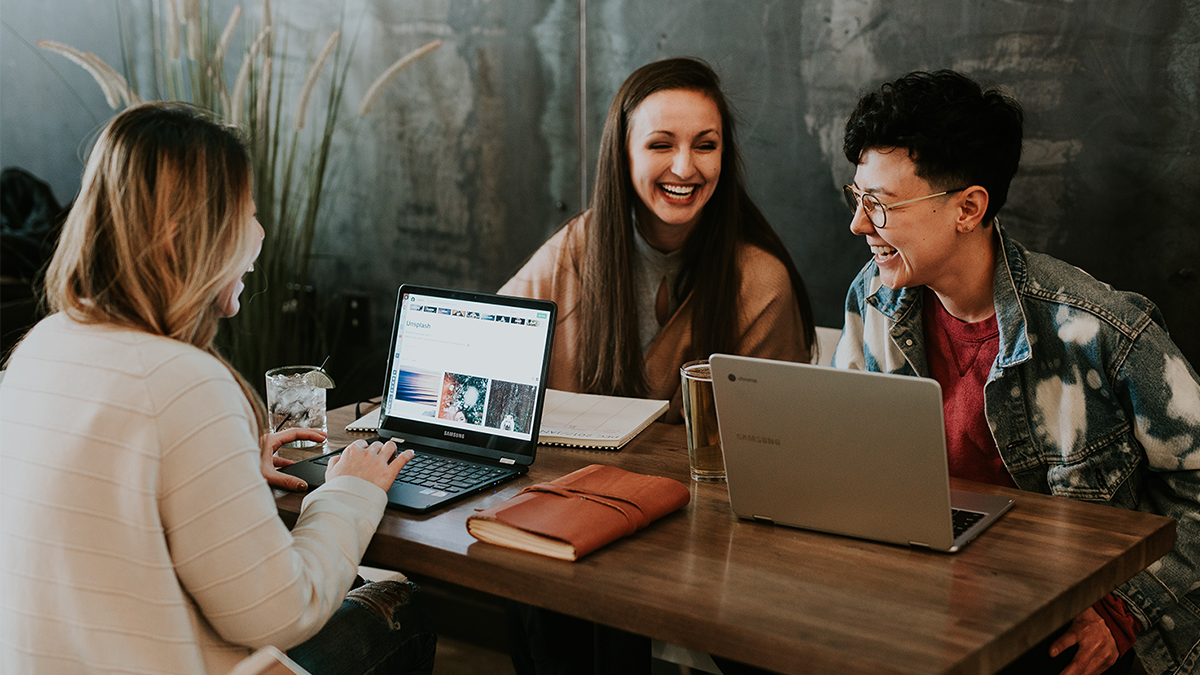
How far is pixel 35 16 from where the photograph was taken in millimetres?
3725

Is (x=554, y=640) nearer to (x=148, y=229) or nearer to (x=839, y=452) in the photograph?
(x=839, y=452)

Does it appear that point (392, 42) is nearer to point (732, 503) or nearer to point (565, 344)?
point (565, 344)

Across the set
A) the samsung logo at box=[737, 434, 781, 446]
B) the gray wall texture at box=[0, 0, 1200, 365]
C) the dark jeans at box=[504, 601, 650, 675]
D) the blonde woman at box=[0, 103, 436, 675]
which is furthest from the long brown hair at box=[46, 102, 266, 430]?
the gray wall texture at box=[0, 0, 1200, 365]

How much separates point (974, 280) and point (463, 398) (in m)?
0.87

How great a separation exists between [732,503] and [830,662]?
0.38m

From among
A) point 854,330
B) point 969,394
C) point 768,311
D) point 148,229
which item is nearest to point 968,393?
point 969,394

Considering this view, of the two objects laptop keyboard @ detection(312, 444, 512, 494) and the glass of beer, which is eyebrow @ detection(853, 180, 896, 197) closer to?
the glass of beer

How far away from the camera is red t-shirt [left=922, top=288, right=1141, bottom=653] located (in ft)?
5.52

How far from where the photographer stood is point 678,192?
86.4 inches

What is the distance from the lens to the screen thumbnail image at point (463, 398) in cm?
161

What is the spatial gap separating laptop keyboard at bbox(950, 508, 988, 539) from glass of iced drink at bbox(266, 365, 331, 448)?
40.5 inches

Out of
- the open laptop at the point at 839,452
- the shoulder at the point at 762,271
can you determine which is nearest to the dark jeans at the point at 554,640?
the open laptop at the point at 839,452

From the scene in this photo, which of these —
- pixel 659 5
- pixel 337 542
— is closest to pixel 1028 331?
pixel 337 542

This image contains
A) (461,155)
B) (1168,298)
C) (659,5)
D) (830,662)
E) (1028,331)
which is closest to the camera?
(830,662)
